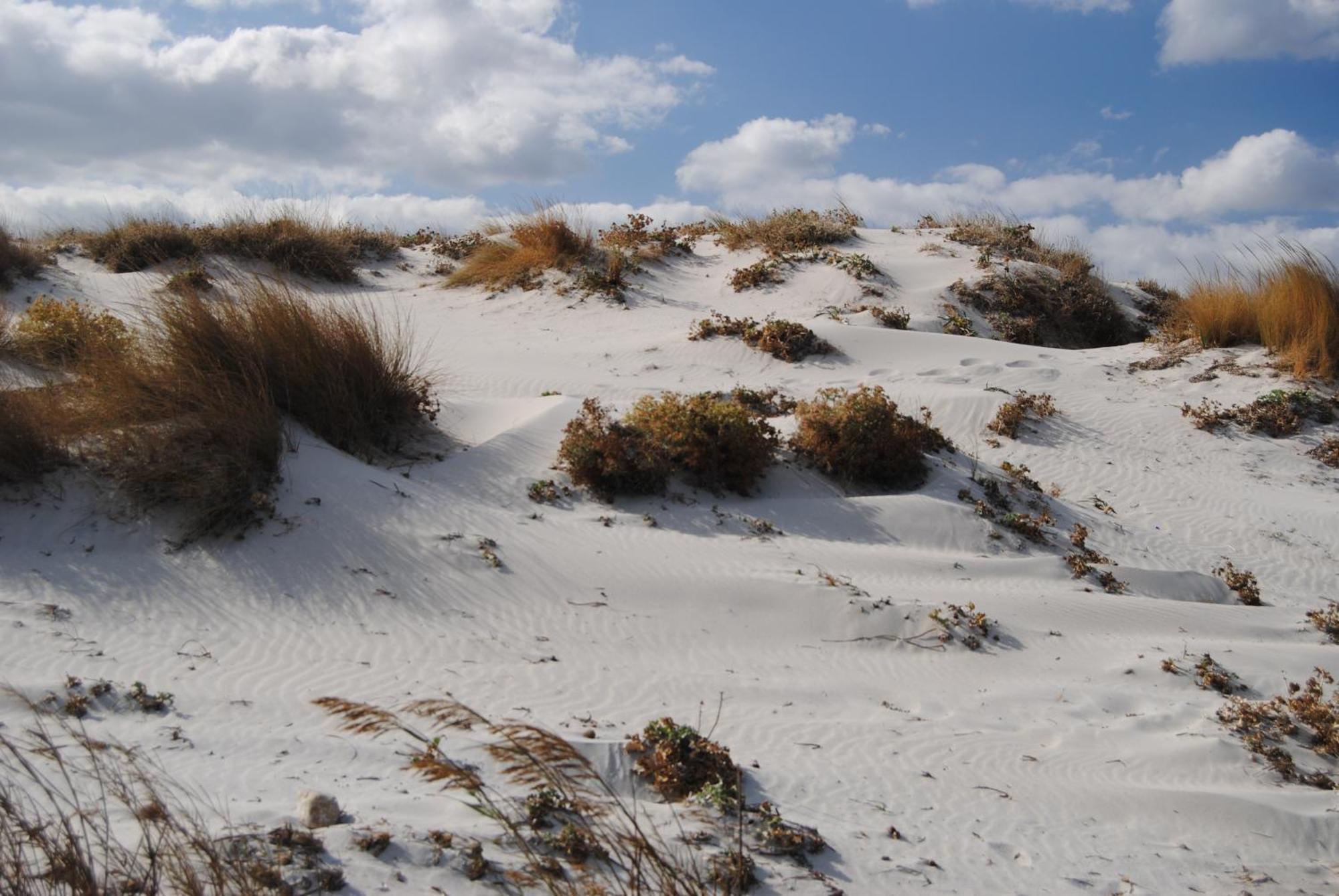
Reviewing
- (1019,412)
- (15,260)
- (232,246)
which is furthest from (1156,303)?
(15,260)

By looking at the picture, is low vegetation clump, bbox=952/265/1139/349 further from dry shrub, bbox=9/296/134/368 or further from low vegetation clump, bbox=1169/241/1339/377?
dry shrub, bbox=9/296/134/368

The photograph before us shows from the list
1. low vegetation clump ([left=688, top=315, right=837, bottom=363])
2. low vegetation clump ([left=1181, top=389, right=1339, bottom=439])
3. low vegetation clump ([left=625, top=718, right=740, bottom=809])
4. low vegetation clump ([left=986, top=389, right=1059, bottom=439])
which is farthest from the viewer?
low vegetation clump ([left=688, top=315, right=837, bottom=363])

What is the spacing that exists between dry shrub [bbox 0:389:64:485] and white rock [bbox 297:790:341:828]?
4405 mm

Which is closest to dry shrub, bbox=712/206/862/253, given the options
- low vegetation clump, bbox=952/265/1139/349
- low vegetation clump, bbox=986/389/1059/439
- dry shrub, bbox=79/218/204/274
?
low vegetation clump, bbox=952/265/1139/349

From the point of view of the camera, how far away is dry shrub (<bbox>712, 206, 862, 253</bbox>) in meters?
16.6

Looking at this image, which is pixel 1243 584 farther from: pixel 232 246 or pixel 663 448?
pixel 232 246

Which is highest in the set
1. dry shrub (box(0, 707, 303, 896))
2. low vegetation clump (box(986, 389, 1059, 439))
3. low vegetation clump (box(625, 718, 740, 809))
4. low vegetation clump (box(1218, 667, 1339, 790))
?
low vegetation clump (box(986, 389, 1059, 439))

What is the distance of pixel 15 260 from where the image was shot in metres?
14.0

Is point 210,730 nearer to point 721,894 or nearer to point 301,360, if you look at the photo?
point 721,894

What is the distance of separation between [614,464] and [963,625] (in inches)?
115

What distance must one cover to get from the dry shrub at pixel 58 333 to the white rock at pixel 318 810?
18.0 feet

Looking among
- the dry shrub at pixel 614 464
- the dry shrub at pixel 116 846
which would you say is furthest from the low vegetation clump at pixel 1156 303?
the dry shrub at pixel 116 846

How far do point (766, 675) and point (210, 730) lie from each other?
9.37 feet

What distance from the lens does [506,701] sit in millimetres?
4801
